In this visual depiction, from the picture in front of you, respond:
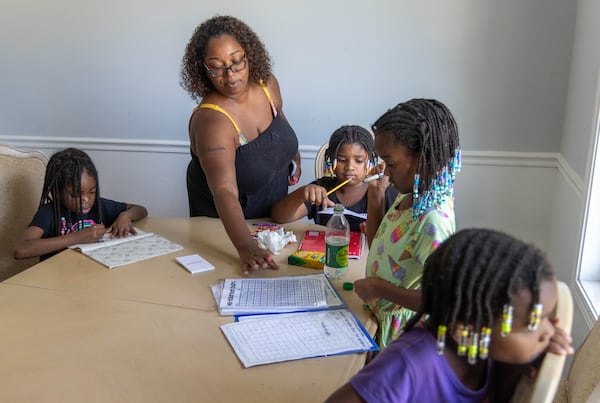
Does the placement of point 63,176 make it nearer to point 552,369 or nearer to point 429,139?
point 429,139

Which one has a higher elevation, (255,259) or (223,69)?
(223,69)

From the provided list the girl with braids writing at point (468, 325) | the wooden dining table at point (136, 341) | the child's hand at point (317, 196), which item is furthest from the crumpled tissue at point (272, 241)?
the girl with braids writing at point (468, 325)

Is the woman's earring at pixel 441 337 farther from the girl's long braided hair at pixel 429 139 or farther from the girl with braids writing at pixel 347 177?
the girl with braids writing at pixel 347 177

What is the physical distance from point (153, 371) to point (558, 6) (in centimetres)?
244

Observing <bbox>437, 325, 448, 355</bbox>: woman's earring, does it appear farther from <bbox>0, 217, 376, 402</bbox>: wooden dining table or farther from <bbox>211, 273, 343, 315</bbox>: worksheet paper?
<bbox>211, 273, 343, 315</bbox>: worksheet paper

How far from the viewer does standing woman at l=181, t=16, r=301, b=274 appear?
169cm

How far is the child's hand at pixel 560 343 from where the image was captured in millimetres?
751

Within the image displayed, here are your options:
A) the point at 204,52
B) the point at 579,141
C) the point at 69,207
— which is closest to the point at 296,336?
the point at 204,52

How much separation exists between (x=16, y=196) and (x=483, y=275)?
209 cm

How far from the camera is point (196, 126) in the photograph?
1804 millimetres

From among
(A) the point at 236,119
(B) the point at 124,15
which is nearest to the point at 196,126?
(A) the point at 236,119

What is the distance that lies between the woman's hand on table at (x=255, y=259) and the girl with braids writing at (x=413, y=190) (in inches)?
14.5

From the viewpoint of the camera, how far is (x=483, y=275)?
0.74 metres

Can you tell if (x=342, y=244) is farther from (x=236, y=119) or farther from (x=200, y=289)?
(x=236, y=119)
